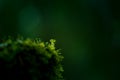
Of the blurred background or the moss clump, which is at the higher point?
the blurred background

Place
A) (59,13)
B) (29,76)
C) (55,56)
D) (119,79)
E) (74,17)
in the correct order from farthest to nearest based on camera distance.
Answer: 1. (74,17)
2. (59,13)
3. (119,79)
4. (55,56)
5. (29,76)

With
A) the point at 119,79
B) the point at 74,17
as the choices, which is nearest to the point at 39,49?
the point at 119,79

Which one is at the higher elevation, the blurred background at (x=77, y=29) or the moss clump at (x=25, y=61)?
the blurred background at (x=77, y=29)

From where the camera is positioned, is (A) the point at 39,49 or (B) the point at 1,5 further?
(B) the point at 1,5

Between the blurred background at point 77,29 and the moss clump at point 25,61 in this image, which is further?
the blurred background at point 77,29

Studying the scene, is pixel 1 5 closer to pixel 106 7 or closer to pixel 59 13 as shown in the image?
pixel 59 13
